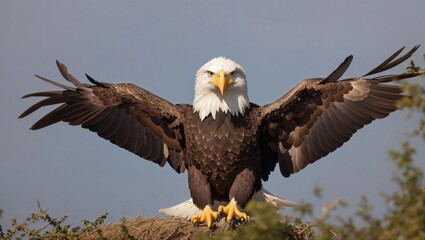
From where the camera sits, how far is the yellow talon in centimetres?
826

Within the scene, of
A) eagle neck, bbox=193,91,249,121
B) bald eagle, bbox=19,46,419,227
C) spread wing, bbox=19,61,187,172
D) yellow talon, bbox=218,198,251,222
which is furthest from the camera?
spread wing, bbox=19,61,187,172

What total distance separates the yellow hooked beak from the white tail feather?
1.46 meters

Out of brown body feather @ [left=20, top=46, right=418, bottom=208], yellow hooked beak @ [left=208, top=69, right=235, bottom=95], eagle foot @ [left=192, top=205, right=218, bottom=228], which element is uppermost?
yellow hooked beak @ [left=208, top=69, right=235, bottom=95]

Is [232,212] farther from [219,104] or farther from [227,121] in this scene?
[219,104]

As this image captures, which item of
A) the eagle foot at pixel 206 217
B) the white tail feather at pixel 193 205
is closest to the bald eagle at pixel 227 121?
the eagle foot at pixel 206 217

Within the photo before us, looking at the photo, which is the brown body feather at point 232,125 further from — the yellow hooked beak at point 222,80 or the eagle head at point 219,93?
Result: the yellow hooked beak at point 222,80

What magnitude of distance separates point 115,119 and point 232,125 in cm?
162

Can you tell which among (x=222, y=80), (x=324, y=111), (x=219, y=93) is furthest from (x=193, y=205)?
(x=324, y=111)

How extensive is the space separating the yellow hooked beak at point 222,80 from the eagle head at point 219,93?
57mm

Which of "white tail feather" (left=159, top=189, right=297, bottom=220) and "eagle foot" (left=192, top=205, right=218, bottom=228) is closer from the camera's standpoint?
"eagle foot" (left=192, top=205, right=218, bottom=228)

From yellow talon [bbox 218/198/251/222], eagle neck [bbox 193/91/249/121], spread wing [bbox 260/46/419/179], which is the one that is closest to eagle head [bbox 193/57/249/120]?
eagle neck [bbox 193/91/249/121]

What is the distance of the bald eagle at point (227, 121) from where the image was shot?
8.58m

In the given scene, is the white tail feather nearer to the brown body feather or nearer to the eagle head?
the brown body feather

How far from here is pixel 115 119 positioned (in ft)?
30.8
